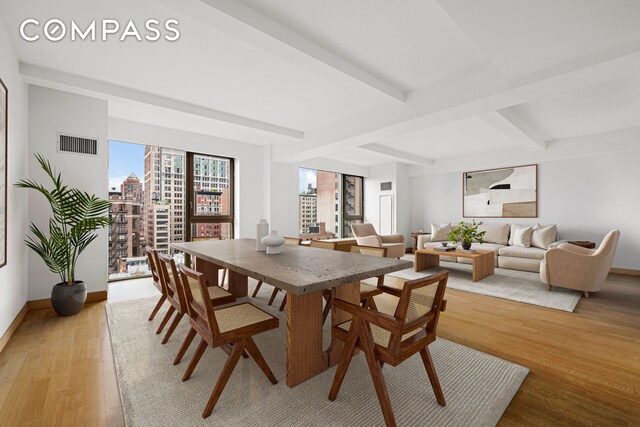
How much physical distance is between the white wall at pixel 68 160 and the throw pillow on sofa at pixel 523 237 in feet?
23.1

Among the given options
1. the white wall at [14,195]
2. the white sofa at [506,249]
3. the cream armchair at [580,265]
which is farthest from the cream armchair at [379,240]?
the white wall at [14,195]

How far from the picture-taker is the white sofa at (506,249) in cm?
497

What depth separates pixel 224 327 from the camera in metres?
1.61

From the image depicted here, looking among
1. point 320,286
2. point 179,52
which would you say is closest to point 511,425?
point 320,286

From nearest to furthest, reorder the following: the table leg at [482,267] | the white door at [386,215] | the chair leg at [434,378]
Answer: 1. the chair leg at [434,378]
2. the table leg at [482,267]
3. the white door at [386,215]

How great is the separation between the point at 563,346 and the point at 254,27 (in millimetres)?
3464

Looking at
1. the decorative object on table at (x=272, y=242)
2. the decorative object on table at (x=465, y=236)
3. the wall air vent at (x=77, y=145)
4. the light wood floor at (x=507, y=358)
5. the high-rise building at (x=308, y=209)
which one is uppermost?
the wall air vent at (x=77, y=145)

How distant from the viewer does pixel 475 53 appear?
2588mm

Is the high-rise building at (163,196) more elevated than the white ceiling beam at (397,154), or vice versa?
the white ceiling beam at (397,154)

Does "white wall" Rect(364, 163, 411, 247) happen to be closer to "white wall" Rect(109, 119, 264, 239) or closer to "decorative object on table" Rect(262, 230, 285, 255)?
"white wall" Rect(109, 119, 264, 239)

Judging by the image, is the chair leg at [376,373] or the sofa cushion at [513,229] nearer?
the chair leg at [376,373]

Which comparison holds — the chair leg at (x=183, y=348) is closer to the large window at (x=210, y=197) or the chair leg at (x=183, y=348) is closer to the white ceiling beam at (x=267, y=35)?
the white ceiling beam at (x=267, y=35)

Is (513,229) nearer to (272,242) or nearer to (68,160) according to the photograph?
(272,242)

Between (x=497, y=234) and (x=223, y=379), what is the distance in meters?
6.39
